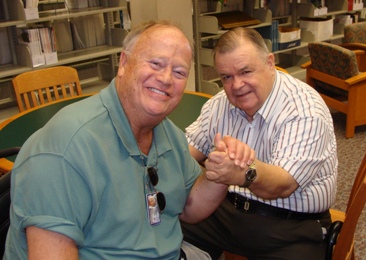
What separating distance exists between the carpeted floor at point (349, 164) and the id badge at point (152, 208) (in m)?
1.62

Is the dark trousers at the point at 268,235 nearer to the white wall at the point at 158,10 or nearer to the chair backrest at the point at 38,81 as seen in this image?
the chair backrest at the point at 38,81

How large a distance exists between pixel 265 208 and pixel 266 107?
0.40 metres

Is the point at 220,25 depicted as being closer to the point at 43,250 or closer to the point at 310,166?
the point at 310,166

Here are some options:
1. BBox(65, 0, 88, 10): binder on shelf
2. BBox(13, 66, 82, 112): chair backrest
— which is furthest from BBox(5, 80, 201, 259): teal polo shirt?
BBox(65, 0, 88, 10): binder on shelf

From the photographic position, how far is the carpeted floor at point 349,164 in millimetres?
2600

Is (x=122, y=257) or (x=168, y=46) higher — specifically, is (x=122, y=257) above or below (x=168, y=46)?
below

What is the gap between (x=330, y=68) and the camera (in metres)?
4.11

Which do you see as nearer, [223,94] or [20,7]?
[223,94]

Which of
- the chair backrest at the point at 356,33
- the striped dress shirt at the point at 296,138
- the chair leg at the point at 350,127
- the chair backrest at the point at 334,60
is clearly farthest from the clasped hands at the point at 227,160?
the chair backrest at the point at 356,33

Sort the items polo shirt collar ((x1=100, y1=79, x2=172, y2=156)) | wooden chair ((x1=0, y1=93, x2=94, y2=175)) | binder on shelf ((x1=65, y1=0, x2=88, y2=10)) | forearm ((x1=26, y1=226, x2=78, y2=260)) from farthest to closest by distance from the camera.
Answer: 1. binder on shelf ((x1=65, y1=0, x2=88, y2=10))
2. wooden chair ((x1=0, y1=93, x2=94, y2=175))
3. polo shirt collar ((x1=100, y1=79, x2=172, y2=156))
4. forearm ((x1=26, y1=226, x2=78, y2=260))

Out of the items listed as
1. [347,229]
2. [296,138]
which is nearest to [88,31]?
[296,138]

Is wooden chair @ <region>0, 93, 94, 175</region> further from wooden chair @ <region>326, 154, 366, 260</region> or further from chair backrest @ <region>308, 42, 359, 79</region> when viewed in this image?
chair backrest @ <region>308, 42, 359, 79</region>

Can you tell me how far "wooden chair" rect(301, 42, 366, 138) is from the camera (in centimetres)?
388

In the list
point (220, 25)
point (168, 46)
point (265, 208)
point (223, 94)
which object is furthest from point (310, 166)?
point (220, 25)
